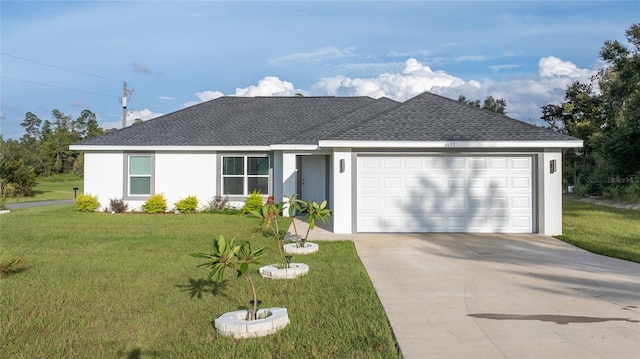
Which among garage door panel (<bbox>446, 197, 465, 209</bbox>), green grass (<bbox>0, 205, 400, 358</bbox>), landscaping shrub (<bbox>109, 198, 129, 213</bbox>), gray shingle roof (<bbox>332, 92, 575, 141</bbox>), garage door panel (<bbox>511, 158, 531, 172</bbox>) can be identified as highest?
gray shingle roof (<bbox>332, 92, 575, 141</bbox>)

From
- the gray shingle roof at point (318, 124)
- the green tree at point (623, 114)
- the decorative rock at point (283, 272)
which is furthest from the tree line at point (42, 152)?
the green tree at point (623, 114)

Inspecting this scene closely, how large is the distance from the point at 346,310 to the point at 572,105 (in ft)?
118

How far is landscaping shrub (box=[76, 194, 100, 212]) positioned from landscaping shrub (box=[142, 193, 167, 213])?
1.92m

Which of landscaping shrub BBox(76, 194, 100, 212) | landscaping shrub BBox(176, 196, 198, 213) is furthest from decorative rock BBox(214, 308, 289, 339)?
landscaping shrub BBox(76, 194, 100, 212)

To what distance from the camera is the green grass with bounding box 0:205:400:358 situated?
443 centimetres

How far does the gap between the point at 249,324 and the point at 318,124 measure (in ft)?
48.2

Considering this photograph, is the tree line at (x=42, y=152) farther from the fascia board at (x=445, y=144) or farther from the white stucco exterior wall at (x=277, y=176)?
the fascia board at (x=445, y=144)

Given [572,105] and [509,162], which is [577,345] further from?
[572,105]

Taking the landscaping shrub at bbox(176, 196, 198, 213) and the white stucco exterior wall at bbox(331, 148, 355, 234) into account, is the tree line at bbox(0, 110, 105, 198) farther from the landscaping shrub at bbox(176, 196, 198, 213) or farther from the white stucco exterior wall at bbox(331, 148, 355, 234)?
the white stucco exterior wall at bbox(331, 148, 355, 234)

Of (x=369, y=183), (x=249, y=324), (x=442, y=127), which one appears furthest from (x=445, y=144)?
(x=249, y=324)

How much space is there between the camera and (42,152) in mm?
51469

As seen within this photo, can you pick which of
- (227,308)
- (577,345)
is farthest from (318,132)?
(577,345)

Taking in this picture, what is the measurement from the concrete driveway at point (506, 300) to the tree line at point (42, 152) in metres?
24.2

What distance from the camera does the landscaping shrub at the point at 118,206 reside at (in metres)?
16.9
